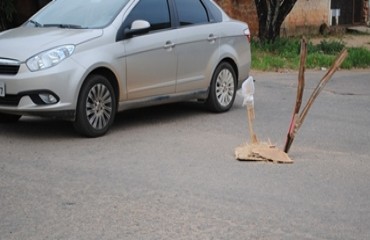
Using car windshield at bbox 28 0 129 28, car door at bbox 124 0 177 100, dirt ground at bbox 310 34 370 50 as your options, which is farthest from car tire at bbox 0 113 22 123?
dirt ground at bbox 310 34 370 50

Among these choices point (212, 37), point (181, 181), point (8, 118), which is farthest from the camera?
point (212, 37)

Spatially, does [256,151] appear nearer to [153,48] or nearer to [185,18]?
[153,48]

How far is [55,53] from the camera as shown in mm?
7664

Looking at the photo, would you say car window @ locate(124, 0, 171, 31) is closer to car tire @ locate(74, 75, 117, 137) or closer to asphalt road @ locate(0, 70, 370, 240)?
car tire @ locate(74, 75, 117, 137)

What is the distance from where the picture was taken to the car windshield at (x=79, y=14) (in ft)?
27.5

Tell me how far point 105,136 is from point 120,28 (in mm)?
1311

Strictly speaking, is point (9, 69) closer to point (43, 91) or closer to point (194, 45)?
point (43, 91)

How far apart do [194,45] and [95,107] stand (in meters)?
1.97

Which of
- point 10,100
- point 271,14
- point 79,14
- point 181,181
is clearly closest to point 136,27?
point 79,14

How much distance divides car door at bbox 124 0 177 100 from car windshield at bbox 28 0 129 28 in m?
0.26

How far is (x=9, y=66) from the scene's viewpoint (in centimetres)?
764

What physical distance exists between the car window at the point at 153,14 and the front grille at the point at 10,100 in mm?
1695

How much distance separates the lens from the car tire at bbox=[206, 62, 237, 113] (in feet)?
32.0

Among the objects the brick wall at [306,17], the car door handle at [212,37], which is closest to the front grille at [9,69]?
the car door handle at [212,37]
